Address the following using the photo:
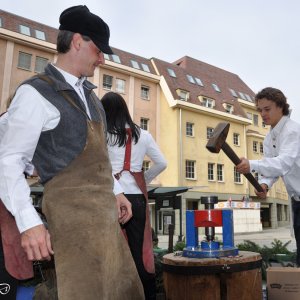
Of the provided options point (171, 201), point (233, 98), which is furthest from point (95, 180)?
point (233, 98)

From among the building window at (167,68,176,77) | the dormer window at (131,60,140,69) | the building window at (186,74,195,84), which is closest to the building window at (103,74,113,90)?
the dormer window at (131,60,140,69)

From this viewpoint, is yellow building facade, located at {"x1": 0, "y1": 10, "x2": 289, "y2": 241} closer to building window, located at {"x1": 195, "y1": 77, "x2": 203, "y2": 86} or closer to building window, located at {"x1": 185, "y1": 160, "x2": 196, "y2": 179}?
building window, located at {"x1": 185, "y1": 160, "x2": 196, "y2": 179}

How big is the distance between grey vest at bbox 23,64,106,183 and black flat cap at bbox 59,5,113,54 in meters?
0.34

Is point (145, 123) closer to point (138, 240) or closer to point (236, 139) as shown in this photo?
point (236, 139)

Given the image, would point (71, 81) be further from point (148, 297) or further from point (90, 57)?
point (148, 297)

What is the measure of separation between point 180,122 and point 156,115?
2.04m

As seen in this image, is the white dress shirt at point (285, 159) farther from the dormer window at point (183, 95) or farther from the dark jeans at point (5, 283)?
the dormer window at point (183, 95)

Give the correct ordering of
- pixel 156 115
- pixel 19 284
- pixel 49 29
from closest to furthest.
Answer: pixel 19 284 → pixel 49 29 → pixel 156 115

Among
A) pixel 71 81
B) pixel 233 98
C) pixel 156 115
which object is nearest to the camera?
pixel 71 81

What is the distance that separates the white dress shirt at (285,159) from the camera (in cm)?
329

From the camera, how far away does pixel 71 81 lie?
194cm

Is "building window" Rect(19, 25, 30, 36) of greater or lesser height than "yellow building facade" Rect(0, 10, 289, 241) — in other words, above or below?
above

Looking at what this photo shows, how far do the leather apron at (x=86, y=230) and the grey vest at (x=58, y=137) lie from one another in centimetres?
3

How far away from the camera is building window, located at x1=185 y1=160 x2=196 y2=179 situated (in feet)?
85.1
